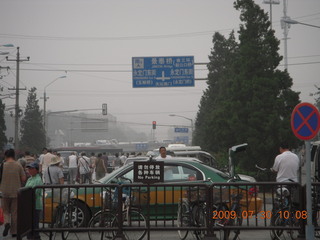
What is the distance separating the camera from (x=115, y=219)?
10.9m

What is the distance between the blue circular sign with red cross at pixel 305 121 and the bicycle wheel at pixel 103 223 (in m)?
3.63

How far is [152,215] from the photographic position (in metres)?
11.1

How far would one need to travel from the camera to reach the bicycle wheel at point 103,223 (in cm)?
1093

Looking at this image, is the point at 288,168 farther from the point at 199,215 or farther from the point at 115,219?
the point at 115,219

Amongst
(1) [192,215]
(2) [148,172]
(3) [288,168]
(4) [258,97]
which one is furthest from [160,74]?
(1) [192,215]

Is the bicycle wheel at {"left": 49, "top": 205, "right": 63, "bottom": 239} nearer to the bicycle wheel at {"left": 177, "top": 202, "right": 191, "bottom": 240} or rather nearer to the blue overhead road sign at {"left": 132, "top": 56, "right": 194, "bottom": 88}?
the bicycle wheel at {"left": 177, "top": 202, "right": 191, "bottom": 240}

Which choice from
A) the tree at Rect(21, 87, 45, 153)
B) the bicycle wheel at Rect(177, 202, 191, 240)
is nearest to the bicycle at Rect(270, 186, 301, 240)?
the bicycle wheel at Rect(177, 202, 191, 240)

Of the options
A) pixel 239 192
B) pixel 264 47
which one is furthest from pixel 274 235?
pixel 264 47

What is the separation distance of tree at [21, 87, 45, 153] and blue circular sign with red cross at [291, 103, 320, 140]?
73.7 metres

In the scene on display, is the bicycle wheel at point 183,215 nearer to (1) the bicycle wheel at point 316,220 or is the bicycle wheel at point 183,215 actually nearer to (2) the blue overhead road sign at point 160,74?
(1) the bicycle wheel at point 316,220

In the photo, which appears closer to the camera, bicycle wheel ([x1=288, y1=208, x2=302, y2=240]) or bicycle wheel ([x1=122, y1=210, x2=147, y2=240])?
bicycle wheel ([x1=288, y1=208, x2=302, y2=240])

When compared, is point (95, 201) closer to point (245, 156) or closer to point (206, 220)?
point (206, 220)

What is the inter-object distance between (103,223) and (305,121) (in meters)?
4.04

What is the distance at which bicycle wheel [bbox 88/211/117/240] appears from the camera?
1093 centimetres
